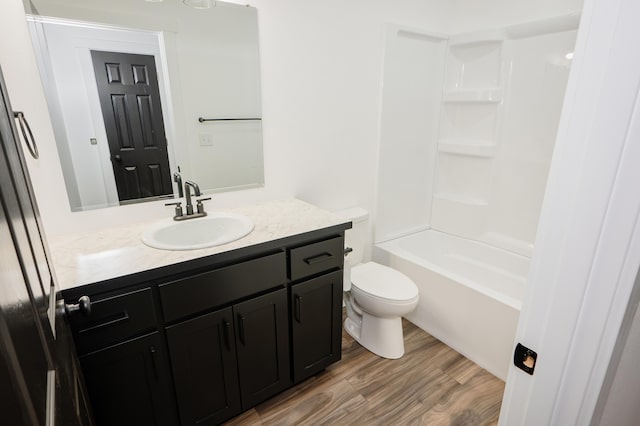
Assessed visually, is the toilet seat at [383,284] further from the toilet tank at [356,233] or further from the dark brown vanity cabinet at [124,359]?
the dark brown vanity cabinet at [124,359]

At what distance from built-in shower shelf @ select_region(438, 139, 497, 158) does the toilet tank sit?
3.36ft

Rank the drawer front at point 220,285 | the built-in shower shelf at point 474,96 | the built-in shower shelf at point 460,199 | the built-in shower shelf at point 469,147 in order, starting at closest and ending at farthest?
the drawer front at point 220,285, the built-in shower shelf at point 474,96, the built-in shower shelf at point 469,147, the built-in shower shelf at point 460,199

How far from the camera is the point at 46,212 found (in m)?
1.42

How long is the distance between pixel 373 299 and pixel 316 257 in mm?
555

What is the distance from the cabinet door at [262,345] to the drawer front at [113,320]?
347mm

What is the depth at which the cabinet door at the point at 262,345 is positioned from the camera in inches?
57.4

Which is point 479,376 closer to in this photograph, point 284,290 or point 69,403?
point 284,290

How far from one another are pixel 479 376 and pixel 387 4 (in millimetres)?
2373

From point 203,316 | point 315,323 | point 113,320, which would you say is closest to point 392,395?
point 315,323

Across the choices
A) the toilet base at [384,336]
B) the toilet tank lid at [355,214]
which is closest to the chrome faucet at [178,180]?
the toilet tank lid at [355,214]

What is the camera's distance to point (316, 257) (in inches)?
63.5

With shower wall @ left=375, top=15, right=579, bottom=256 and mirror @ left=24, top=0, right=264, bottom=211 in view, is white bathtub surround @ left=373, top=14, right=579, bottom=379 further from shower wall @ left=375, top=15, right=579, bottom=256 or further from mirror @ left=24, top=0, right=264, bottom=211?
mirror @ left=24, top=0, right=264, bottom=211

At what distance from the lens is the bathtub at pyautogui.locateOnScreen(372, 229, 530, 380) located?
1.88 metres

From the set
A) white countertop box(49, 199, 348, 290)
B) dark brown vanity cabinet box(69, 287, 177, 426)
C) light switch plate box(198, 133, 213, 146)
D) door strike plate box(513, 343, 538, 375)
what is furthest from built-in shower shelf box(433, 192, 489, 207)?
dark brown vanity cabinet box(69, 287, 177, 426)
